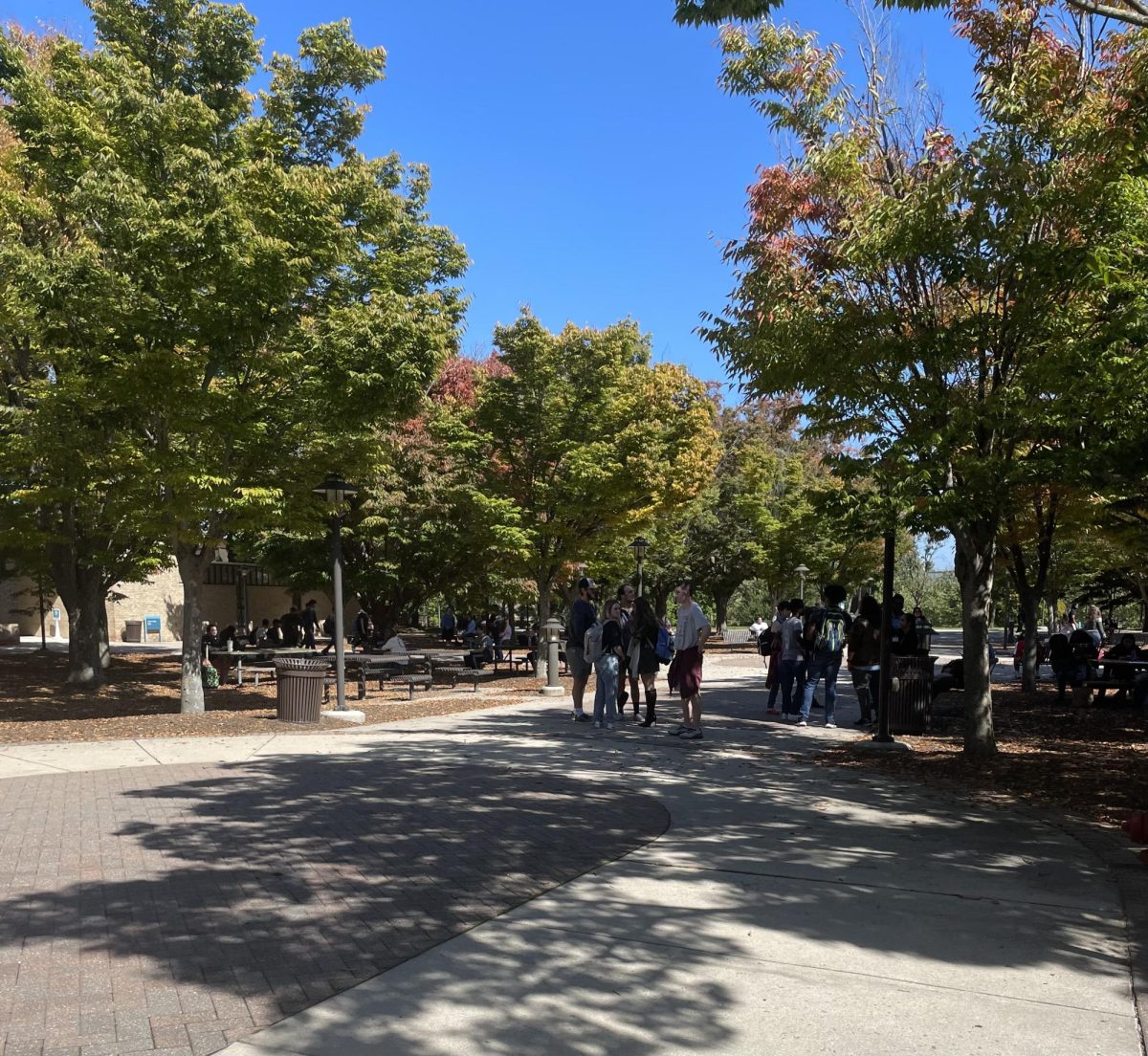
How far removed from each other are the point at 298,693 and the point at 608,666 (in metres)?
4.29

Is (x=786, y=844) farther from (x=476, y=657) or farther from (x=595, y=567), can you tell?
(x=595, y=567)

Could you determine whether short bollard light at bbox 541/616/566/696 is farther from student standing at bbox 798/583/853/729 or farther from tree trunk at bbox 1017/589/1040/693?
tree trunk at bbox 1017/589/1040/693

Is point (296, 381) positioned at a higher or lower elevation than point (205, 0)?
lower

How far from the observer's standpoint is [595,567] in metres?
25.3

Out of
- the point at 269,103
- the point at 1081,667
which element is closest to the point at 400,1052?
the point at 1081,667

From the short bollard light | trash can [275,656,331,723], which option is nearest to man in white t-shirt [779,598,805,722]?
the short bollard light

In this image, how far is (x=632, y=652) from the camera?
42.2 feet

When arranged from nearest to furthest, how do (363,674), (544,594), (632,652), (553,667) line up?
1. (632,652)
2. (363,674)
3. (553,667)
4. (544,594)

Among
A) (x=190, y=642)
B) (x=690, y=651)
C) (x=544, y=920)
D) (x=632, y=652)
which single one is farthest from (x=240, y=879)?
(x=190, y=642)

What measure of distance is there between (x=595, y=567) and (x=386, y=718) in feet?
39.3

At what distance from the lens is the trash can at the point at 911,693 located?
12.2 meters

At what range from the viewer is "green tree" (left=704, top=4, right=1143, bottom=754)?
8719 mm

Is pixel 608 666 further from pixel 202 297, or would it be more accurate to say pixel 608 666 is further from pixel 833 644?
pixel 202 297

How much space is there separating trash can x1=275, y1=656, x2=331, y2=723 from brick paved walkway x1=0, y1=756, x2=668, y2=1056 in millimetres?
3995
